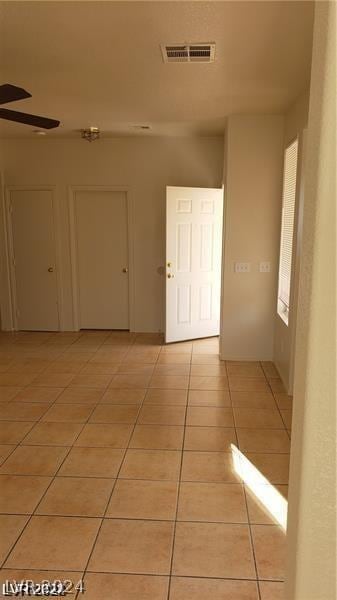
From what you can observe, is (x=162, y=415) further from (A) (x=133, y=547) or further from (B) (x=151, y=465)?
(A) (x=133, y=547)

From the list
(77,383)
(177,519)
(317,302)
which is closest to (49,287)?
(77,383)

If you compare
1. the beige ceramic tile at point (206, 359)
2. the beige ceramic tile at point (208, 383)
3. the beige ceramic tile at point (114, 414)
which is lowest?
the beige ceramic tile at point (114, 414)

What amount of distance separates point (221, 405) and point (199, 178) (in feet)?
10.9

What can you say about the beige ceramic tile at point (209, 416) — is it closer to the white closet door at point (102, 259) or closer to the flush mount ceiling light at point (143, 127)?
the white closet door at point (102, 259)

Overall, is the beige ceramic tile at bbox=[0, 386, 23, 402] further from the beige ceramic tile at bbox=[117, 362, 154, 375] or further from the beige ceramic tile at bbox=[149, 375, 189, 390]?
the beige ceramic tile at bbox=[149, 375, 189, 390]

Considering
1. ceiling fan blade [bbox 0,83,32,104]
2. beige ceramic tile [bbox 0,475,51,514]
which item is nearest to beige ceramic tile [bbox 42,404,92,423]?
beige ceramic tile [bbox 0,475,51,514]

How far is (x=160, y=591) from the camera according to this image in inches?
72.3

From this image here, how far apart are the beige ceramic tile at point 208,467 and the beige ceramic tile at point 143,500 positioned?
0.17m

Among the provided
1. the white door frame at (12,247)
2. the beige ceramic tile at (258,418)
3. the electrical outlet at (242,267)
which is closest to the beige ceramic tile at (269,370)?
A: the beige ceramic tile at (258,418)

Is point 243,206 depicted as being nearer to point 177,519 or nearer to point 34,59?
point 34,59

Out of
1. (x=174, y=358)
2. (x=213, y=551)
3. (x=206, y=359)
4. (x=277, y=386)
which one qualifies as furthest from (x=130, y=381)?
(x=213, y=551)

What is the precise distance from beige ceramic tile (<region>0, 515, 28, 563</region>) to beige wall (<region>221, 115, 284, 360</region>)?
121 inches

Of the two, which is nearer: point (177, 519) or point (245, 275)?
point (177, 519)

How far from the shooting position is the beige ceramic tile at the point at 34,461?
107 inches
